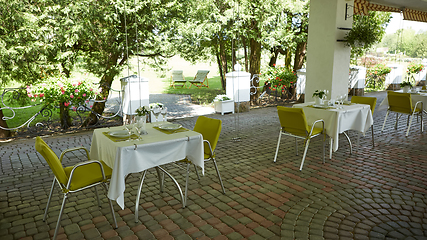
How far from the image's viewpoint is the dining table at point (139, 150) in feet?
Answer: 8.96

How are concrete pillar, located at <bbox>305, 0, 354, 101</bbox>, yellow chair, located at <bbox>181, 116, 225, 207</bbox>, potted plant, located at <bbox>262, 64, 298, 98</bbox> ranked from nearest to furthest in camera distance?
yellow chair, located at <bbox>181, 116, 225, 207</bbox>
concrete pillar, located at <bbox>305, 0, 354, 101</bbox>
potted plant, located at <bbox>262, 64, 298, 98</bbox>

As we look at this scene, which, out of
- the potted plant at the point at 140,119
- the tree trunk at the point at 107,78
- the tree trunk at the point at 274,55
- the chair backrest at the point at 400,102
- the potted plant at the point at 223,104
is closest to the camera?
the potted plant at the point at 140,119

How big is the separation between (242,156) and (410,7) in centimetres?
837

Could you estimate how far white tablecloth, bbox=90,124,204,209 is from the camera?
2729mm

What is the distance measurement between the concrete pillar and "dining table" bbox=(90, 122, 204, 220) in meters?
4.48

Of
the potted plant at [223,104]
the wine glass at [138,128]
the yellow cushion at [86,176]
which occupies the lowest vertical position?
the yellow cushion at [86,176]

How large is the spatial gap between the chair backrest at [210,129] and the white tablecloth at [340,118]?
76.2 inches

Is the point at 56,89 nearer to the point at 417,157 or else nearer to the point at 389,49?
the point at 417,157

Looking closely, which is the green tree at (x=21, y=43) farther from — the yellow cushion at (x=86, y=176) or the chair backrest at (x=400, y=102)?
the chair backrest at (x=400, y=102)

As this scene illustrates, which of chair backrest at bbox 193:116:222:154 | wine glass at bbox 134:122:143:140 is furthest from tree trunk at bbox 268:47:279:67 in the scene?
wine glass at bbox 134:122:143:140

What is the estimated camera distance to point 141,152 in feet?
9.43

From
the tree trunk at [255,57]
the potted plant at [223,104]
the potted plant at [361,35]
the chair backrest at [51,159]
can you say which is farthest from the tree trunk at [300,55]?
the chair backrest at [51,159]

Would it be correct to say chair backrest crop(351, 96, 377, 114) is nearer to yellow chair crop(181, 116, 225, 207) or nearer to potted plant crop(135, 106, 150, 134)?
yellow chair crop(181, 116, 225, 207)

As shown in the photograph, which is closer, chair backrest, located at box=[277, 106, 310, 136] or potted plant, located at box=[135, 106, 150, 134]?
potted plant, located at box=[135, 106, 150, 134]
